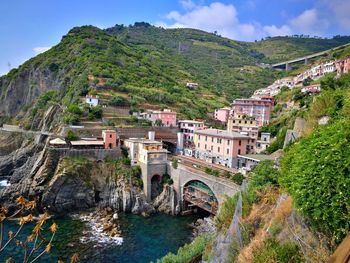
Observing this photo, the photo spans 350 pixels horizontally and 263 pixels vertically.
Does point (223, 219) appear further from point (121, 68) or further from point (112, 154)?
point (121, 68)

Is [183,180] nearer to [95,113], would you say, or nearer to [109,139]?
[109,139]

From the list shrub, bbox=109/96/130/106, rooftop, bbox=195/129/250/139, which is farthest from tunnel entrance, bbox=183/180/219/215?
shrub, bbox=109/96/130/106

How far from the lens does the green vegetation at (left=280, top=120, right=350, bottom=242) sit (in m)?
7.64

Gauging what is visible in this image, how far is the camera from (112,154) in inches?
1599

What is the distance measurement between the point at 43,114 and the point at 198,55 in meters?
86.0

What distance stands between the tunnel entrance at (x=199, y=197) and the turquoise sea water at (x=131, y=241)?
2.21 metres

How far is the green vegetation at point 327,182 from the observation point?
7.64 metres

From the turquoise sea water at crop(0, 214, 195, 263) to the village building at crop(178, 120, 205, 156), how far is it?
17.0 metres

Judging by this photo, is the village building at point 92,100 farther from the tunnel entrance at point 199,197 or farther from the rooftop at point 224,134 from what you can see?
the tunnel entrance at point 199,197

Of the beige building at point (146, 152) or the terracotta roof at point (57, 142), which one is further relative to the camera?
the terracotta roof at point (57, 142)

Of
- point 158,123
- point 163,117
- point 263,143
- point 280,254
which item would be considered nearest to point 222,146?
point 263,143

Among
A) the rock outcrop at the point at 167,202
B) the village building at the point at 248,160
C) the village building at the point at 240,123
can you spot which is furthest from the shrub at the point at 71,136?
the village building at the point at 240,123

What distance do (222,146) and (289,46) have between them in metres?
132

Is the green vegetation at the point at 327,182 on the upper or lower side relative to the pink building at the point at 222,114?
lower
